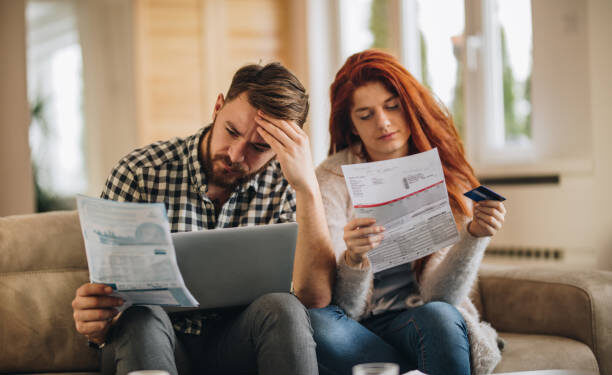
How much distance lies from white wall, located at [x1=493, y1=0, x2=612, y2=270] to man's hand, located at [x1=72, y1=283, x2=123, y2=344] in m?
1.70

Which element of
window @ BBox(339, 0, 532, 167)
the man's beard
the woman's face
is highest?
window @ BBox(339, 0, 532, 167)

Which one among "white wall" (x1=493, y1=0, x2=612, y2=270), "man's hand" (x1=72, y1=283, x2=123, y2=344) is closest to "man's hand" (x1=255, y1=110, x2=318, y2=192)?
"man's hand" (x1=72, y1=283, x2=123, y2=344)

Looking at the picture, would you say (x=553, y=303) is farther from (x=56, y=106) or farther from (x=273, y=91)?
(x=56, y=106)

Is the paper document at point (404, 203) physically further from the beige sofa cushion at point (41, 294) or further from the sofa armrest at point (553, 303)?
the beige sofa cushion at point (41, 294)

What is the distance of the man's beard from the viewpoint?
1435 millimetres

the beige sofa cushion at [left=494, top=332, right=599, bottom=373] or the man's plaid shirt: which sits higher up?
the man's plaid shirt

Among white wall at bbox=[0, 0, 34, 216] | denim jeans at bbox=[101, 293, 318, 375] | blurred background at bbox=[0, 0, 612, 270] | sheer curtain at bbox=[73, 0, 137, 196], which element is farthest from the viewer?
sheer curtain at bbox=[73, 0, 137, 196]

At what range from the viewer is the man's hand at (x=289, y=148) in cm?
138

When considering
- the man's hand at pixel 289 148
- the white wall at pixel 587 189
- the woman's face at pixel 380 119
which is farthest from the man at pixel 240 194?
the white wall at pixel 587 189

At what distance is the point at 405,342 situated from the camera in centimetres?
138

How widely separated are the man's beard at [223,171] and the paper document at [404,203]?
31 centimetres

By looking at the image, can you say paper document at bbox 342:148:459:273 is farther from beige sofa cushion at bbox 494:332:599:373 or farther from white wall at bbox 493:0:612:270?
white wall at bbox 493:0:612:270

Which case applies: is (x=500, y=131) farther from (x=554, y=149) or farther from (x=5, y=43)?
(x=5, y=43)

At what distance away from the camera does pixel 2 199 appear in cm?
372
